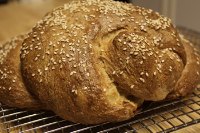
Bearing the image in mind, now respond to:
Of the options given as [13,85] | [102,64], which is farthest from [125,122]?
[13,85]

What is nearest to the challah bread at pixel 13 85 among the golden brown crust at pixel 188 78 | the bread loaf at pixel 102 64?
the bread loaf at pixel 102 64

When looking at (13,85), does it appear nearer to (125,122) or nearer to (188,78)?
(125,122)

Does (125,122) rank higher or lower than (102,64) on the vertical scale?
lower

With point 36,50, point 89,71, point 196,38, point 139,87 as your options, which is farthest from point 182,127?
point 196,38

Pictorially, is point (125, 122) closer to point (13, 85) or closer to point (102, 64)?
point (102, 64)

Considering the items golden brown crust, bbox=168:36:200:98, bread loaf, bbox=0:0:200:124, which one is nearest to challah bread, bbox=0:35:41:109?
bread loaf, bbox=0:0:200:124

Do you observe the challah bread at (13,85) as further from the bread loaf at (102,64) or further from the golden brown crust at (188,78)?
the golden brown crust at (188,78)
